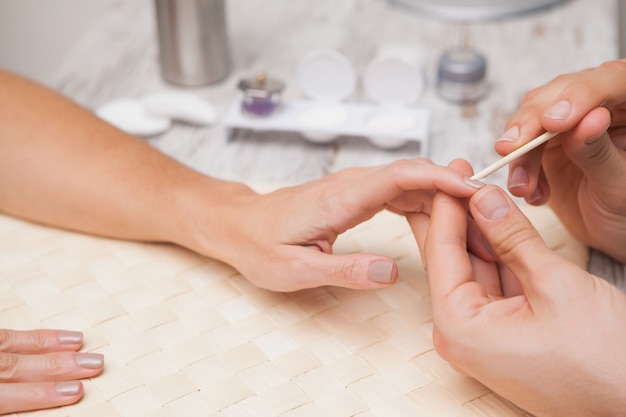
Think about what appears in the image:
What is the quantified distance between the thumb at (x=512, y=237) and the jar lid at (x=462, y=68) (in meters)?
0.56

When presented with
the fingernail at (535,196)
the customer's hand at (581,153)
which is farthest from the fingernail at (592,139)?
the fingernail at (535,196)

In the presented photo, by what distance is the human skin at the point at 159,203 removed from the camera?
695 millimetres

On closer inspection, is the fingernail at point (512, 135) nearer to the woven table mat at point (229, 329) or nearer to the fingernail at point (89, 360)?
the woven table mat at point (229, 329)

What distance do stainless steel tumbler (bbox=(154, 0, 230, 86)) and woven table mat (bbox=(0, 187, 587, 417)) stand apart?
17.4 inches

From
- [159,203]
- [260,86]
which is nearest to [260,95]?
[260,86]

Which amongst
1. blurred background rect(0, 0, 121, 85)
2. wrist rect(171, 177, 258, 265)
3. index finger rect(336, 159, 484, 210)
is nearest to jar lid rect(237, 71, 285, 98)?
wrist rect(171, 177, 258, 265)

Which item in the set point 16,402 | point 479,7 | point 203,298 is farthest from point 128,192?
point 479,7

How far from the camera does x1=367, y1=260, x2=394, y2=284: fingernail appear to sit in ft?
2.27

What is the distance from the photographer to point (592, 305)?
583 millimetres

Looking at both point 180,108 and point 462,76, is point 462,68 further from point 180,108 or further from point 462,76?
point 180,108

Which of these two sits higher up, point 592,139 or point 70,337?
point 592,139

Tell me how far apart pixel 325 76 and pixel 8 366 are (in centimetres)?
67

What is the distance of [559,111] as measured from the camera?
715mm

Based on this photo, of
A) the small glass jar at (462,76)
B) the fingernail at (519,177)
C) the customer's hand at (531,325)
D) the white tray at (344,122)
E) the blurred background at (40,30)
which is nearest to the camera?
the customer's hand at (531,325)
